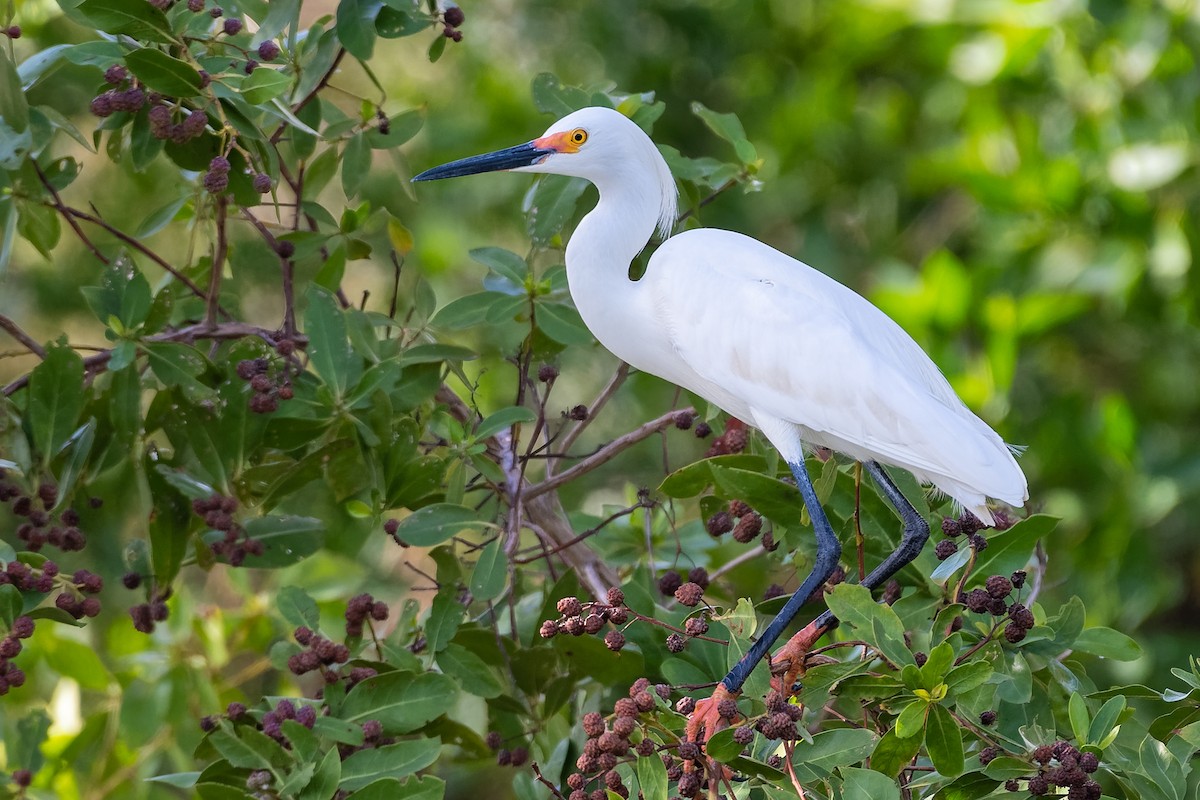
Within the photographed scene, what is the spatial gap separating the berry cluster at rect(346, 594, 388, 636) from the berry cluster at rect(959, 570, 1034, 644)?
0.75 metres

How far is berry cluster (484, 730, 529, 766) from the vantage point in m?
1.71

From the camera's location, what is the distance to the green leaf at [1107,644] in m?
1.53

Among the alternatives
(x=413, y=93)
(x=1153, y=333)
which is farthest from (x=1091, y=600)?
(x=413, y=93)

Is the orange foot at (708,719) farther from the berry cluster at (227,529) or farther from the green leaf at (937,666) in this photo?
the berry cluster at (227,529)

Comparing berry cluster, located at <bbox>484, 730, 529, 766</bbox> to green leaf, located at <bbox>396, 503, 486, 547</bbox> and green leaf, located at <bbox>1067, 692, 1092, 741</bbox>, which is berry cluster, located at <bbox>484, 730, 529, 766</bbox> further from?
green leaf, located at <bbox>1067, 692, 1092, 741</bbox>

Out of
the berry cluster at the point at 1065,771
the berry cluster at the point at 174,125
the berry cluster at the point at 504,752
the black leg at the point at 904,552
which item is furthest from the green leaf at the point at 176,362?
the berry cluster at the point at 1065,771

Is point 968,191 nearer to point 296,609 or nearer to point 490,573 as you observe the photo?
point 490,573

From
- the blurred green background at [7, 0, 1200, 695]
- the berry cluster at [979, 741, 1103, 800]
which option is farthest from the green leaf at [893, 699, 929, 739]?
the blurred green background at [7, 0, 1200, 695]

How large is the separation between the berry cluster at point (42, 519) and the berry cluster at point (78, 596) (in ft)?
0.29

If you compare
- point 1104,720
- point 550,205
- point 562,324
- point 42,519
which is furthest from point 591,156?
point 1104,720

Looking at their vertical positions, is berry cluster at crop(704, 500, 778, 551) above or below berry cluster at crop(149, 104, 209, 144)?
below

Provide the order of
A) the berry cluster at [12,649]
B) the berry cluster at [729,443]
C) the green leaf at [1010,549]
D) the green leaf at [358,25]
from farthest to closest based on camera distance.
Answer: the berry cluster at [729,443]
the green leaf at [358,25]
the green leaf at [1010,549]
the berry cluster at [12,649]

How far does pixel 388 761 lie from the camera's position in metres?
1.49

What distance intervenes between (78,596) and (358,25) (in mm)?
861
